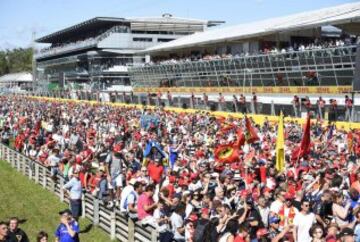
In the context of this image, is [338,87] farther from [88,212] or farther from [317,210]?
[317,210]

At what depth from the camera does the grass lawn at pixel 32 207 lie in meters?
15.3

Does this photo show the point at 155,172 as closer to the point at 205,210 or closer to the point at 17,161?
the point at 205,210

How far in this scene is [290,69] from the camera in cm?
4269

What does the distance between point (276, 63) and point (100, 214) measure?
1218 inches

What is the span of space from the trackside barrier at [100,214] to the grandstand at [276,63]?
13801 mm

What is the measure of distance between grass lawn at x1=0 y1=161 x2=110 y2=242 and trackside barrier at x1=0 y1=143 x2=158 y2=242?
19 centimetres

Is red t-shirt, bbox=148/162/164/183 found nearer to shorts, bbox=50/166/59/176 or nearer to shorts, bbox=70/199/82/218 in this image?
shorts, bbox=70/199/82/218

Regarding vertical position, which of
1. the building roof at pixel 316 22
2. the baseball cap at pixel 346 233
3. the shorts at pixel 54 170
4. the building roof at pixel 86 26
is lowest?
the shorts at pixel 54 170


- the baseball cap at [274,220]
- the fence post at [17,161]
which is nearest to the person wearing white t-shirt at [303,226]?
the baseball cap at [274,220]

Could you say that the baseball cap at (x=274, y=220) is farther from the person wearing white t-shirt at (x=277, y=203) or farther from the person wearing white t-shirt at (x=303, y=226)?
the person wearing white t-shirt at (x=303, y=226)

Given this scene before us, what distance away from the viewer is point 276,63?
145 ft

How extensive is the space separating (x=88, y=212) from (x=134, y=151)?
571 cm

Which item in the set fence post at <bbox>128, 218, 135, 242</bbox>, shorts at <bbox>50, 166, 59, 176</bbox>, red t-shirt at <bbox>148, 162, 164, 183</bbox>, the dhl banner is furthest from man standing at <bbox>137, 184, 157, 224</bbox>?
the dhl banner

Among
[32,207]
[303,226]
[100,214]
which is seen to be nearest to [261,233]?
[303,226]
